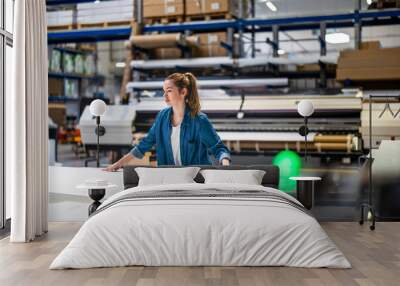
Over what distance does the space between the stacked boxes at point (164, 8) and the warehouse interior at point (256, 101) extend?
0.02m

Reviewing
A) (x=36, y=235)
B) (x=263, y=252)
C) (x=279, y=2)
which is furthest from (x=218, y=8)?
(x=279, y=2)

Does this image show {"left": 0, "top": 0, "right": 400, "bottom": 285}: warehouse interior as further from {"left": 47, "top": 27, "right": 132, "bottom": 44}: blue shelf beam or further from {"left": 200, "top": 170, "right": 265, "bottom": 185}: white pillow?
{"left": 200, "top": 170, "right": 265, "bottom": 185}: white pillow

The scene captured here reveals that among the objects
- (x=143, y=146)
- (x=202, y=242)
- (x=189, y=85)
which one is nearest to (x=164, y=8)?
(x=189, y=85)

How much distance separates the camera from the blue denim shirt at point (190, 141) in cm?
633

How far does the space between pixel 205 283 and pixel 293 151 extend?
4355 millimetres

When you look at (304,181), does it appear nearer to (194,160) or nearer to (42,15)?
(194,160)

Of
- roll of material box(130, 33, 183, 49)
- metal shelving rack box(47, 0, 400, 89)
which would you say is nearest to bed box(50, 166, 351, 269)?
metal shelving rack box(47, 0, 400, 89)

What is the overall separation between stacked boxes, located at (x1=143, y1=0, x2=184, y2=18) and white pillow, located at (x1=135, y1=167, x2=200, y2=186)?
388 cm

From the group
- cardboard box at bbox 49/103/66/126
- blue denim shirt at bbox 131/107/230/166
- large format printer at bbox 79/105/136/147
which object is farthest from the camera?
cardboard box at bbox 49/103/66/126

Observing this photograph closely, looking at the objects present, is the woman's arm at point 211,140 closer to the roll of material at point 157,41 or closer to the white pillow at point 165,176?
the white pillow at point 165,176

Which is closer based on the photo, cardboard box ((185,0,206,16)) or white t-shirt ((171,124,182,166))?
white t-shirt ((171,124,182,166))

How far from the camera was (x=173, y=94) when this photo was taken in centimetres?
650

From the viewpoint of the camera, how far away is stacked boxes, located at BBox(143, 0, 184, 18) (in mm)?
8836

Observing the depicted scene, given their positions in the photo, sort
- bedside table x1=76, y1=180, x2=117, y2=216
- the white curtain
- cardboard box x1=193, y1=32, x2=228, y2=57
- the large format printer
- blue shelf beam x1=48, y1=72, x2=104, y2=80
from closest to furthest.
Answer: the white curtain < bedside table x1=76, y1=180, x2=117, y2=216 < the large format printer < cardboard box x1=193, y1=32, x2=228, y2=57 < blue shelf beam x1=48, y1=72, x2=104, y2=80
